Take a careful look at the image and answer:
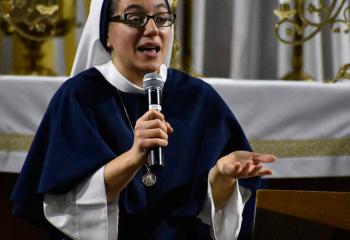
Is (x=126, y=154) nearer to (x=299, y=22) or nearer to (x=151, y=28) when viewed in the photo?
(x=151, y=28)

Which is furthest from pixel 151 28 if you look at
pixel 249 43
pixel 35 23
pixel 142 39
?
pixel 249 43

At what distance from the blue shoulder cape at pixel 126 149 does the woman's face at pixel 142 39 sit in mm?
137

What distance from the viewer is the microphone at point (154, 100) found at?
2129 millimetres

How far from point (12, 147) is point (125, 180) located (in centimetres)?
116

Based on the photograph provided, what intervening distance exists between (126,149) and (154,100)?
33 centimetres

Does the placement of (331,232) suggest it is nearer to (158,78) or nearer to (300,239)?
(300,239)

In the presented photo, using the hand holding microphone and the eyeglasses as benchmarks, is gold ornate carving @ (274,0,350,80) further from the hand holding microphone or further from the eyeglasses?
the hand holding microphone

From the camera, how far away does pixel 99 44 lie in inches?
105

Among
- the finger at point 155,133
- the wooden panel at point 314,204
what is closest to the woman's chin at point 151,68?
the finger at point 155,133

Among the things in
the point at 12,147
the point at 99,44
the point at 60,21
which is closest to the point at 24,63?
the point at 60,21

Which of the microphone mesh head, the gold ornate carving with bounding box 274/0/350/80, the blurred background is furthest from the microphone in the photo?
the blurred background

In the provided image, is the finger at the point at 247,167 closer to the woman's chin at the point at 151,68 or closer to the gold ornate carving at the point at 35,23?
the woman's chin at the point at 151,68

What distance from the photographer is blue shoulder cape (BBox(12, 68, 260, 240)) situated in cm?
245

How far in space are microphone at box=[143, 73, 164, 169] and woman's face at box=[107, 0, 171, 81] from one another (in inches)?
8.7
